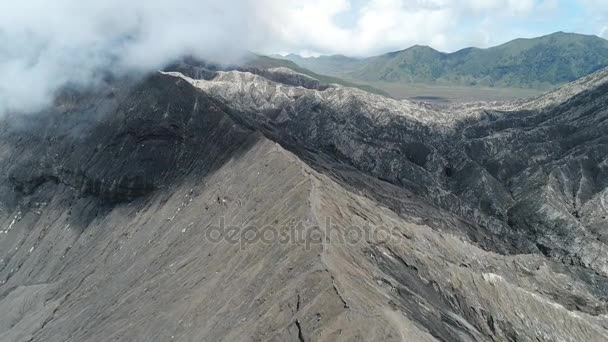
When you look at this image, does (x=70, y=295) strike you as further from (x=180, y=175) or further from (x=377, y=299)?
(x=377, y=299)

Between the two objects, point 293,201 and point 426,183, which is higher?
point 293,201

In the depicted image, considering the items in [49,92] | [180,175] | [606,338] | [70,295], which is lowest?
[70,295]

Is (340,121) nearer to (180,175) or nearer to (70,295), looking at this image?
(180,175)

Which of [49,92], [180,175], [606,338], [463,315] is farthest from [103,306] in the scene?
[49,92]

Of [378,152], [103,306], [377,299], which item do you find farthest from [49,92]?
[377,299]

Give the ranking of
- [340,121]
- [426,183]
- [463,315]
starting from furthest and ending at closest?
[340,121] → [426,183] → [463,315]

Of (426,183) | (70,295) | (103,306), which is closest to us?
(103,306)

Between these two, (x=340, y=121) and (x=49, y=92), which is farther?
(x=340, y=121)
